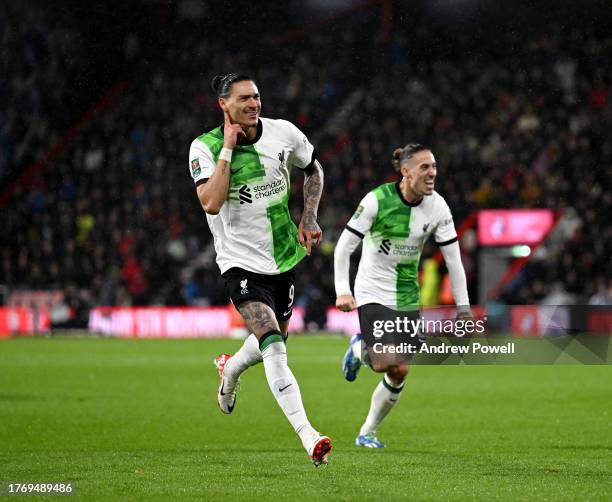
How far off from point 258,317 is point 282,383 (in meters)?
0.49

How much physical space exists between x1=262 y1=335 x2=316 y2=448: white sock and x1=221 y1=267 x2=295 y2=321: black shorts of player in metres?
0.38

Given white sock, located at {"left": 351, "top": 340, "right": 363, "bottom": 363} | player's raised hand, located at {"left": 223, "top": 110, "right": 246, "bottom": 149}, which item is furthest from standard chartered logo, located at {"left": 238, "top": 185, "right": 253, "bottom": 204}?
white sock, located at {"left": 351, "top": 340, "right": 363, "bottom": 363}

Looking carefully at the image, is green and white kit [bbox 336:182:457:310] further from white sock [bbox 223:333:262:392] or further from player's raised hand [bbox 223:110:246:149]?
player's raised hand [bbox 223:110:246:149]

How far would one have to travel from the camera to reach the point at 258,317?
289 inches

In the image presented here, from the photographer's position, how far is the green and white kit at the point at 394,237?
9.29 meters

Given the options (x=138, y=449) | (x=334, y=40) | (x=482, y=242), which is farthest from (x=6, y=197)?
(x=138, y=449)

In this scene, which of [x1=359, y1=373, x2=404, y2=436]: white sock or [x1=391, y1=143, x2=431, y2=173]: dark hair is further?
[x1=359, y1=373, x2=404, y2=436]: white sock

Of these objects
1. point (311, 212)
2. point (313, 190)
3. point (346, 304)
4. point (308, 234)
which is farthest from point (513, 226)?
point (308, 234)

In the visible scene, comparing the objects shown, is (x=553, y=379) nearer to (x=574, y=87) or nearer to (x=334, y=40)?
(x=574, y=87)

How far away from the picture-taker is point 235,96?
7316 mm

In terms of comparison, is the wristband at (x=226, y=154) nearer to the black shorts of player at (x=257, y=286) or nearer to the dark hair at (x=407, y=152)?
the black shorts of player at (x=257, y=286)

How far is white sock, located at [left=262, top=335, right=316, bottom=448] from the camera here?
6914 millimetres

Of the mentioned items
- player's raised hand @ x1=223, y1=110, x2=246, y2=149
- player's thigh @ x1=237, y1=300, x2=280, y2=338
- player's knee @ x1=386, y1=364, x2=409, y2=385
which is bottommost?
player's knee @ x1=386, y1=364, x2=409, y2=385

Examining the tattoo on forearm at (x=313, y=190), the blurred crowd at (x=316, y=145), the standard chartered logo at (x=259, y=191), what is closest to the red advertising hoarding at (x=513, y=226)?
the blurred crowd at (x=316, y=145)
